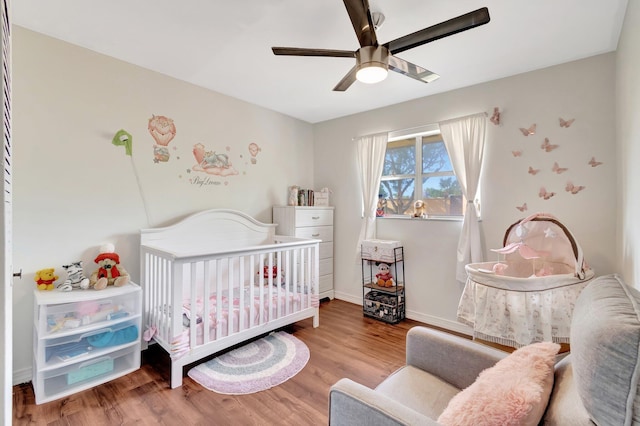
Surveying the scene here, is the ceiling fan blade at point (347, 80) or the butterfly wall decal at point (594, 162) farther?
the butterfly wall decal at point (594, 162)

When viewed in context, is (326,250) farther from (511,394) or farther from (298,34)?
(511,394)

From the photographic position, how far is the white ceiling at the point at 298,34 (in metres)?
1.78

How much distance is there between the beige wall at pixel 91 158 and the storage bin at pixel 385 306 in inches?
74.7

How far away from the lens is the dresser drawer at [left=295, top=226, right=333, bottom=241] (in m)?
3.57

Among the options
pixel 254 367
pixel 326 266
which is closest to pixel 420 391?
pixel 254 367

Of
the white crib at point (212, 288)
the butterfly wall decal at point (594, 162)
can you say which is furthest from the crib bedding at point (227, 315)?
the butterfly wall decal at point (594, 162)

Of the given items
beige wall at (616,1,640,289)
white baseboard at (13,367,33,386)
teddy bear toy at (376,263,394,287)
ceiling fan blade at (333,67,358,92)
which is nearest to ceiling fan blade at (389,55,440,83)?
ceiling fan blade at (333,67,358,92)

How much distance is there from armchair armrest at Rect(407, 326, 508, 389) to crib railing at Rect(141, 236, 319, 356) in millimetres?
1377

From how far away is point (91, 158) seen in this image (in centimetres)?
231

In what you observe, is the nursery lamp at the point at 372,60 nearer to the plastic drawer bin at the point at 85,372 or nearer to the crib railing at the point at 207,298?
the crib railing at the point at 207,298

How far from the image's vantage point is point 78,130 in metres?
2.25

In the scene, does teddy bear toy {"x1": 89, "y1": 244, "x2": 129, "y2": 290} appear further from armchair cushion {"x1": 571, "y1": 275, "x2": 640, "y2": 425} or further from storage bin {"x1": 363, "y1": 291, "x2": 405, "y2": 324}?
armchair cushion {"x1": 571, "y1": 275, "x2": 640, "y2": 425}

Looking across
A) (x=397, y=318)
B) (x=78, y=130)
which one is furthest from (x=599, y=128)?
(x=78, y=130)

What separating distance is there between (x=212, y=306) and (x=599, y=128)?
339 cm
